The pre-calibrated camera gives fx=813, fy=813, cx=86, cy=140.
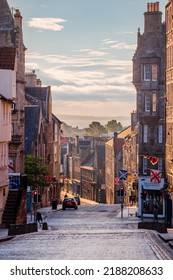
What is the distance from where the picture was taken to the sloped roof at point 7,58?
6106cm

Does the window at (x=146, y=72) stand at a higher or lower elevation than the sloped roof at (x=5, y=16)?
lower

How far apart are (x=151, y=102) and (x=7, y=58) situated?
22.2m

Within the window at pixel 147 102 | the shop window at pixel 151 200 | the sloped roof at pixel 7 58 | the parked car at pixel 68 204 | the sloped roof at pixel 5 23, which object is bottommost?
the parked car at pixel 68 204

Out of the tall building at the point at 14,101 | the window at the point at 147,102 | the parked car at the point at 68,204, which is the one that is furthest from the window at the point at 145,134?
the parked car at the point at 68,204

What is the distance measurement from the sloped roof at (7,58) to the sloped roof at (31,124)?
115ft

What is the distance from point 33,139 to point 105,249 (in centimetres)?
6474

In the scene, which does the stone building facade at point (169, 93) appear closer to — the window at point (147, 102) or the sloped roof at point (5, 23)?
the window at point (147, 102)

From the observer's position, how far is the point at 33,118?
98625 mm

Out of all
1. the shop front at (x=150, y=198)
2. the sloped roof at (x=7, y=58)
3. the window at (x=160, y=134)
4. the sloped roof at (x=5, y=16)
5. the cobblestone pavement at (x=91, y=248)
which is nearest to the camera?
Result: the cobblestone pavement at (x=91, y=248)

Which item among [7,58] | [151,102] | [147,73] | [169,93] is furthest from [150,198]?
[7,58]

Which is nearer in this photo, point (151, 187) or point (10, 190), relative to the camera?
point (10, 190)

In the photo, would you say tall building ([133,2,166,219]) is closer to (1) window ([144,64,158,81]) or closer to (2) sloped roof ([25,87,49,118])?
(1) window ([144,64,158,81])

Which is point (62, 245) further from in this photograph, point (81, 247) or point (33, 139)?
point (33, 139)
